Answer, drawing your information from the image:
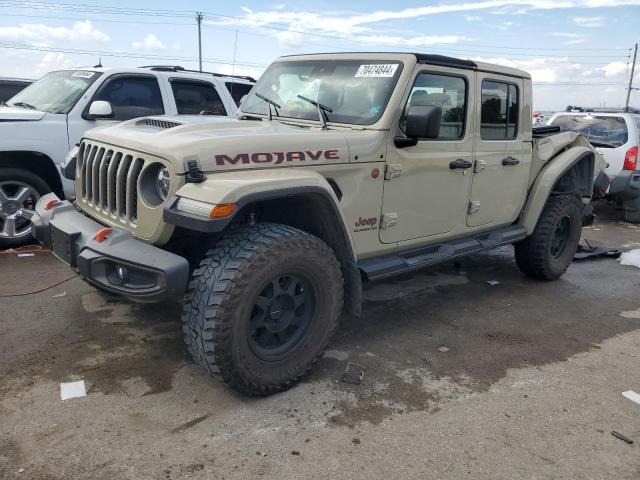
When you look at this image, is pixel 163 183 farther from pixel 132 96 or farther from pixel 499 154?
pixel 132 96

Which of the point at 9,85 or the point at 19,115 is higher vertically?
the point at 9,85

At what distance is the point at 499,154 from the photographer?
4555 millimetres

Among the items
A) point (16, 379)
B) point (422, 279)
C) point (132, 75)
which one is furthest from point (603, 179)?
point (16, 379)

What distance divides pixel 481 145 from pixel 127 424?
Answer: 3.22 meters

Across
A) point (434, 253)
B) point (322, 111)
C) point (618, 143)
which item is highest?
point (322, 111)

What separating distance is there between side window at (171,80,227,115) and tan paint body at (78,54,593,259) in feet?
8.30

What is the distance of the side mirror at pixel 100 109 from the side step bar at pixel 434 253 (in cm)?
332

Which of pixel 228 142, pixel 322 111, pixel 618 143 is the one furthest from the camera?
pixel 618 143

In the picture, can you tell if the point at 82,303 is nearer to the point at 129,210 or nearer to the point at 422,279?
the point at 129,210

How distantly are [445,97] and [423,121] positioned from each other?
807 millimetres

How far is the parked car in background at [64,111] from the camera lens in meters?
5.38

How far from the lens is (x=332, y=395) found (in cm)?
314

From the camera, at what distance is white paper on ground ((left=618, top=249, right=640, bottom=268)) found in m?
6.33

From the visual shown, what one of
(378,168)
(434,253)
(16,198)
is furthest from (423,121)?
(16,198)
